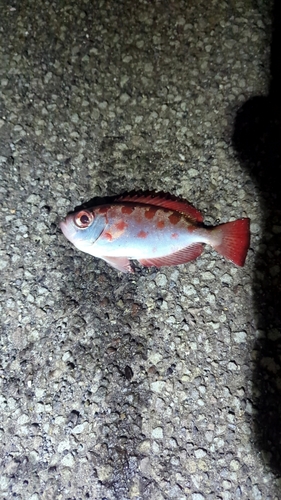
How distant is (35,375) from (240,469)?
113 centimetres

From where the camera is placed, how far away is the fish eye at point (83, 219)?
221 centimetres

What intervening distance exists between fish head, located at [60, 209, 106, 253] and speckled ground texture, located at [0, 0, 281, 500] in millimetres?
232

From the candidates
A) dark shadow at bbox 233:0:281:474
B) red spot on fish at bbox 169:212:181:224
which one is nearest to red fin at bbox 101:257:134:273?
red spot on fish at bbox 169:212:181:224

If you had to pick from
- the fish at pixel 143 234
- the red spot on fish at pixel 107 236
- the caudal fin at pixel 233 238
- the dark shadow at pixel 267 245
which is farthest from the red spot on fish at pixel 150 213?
the dark shadow at pixel 267 245

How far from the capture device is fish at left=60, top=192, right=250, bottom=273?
2230 mm

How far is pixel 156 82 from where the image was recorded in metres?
2.79

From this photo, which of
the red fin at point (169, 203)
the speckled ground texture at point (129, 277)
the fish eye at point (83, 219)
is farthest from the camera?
the red fin at point (169, 203)

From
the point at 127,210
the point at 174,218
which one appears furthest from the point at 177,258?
the point at 127,210

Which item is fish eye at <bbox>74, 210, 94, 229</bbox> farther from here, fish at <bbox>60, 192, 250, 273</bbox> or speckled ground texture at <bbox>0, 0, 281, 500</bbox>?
speckled ground texture at <bbox>0, 0, 281, 500</bbox>

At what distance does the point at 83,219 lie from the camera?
7.29 feet

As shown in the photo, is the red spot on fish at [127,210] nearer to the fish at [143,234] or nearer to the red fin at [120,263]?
the fish at [143,234]

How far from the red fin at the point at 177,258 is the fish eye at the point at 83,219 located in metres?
0.35

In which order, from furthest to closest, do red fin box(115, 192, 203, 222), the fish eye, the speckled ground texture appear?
red fin box(115, 192, 203, 222) < the fish eye < the speckled ground texture

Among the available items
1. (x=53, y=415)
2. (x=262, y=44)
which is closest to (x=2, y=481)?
(x=53, y=415)
